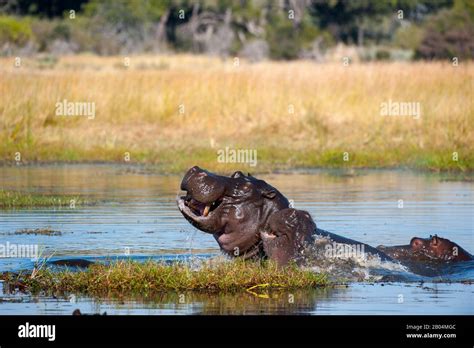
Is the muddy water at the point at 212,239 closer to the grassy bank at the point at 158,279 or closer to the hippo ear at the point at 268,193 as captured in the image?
the grassy bank at the point at 158,279

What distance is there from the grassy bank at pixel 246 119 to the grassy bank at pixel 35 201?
11.9 feet

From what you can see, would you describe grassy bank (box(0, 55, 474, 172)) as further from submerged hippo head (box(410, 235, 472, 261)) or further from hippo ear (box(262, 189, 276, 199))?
hippo ear (box(262, 189, 276, 199))

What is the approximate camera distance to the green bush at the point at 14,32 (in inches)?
1580

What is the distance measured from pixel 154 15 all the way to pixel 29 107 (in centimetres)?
3192

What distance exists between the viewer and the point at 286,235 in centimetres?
868

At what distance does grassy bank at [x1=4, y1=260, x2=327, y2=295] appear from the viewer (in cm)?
831

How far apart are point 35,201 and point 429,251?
5.38m

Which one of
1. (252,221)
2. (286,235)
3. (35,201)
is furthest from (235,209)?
(35,201)

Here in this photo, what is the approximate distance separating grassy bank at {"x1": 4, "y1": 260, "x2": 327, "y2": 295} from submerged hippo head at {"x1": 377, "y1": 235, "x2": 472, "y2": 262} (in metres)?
1.28

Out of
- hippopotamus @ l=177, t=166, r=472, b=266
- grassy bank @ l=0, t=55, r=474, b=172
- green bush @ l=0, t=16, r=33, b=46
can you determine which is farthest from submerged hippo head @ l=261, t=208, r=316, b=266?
green bush @ l=0, t=16, r=33, b=46

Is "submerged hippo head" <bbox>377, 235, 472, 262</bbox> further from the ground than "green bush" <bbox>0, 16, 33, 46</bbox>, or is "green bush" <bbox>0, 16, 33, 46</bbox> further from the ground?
"green bush" <bbox>0, 16, 33, 46</bbox>

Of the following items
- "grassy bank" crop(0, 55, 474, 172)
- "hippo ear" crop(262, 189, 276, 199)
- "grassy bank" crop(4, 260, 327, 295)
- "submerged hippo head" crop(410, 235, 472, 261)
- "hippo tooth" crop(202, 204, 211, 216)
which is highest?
"grassy bank" crop(0, 55, 474, 172)

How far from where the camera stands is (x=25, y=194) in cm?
1393
